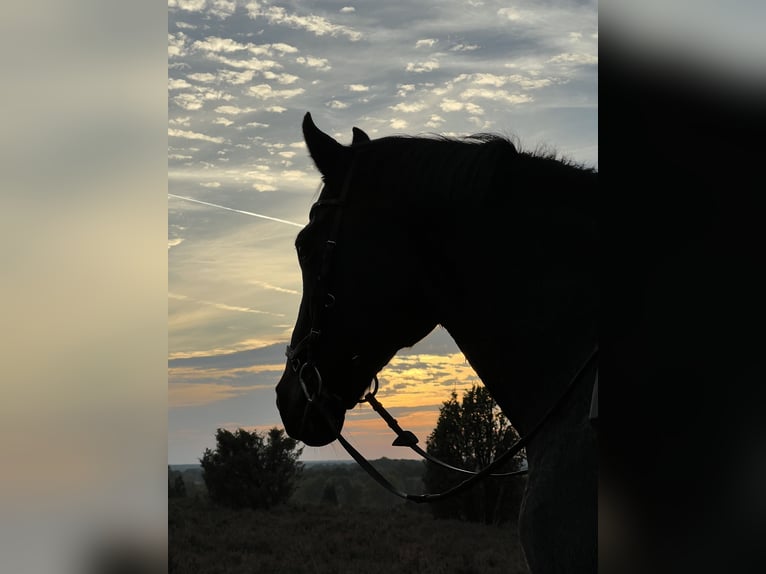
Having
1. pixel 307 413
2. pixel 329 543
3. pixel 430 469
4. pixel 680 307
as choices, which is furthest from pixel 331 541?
pixel 680 307

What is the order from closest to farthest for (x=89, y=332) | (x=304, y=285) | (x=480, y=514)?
(x=89, y=332)
(x=304, y=285)
(x=480, y=514)

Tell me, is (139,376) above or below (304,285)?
below

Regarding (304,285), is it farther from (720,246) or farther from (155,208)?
(720,246)

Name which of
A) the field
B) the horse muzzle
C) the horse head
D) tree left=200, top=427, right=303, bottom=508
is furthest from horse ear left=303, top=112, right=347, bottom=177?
tree left=200, top=427, right=303, bottom=508

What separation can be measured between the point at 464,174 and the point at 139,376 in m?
1.53

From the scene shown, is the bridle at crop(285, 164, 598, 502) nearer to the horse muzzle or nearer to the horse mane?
the horse muzzle

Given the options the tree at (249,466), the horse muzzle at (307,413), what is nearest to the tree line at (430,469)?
the tree at (249,466)

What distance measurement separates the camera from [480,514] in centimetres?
2786

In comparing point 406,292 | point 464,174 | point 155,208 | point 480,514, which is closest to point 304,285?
point 406,292

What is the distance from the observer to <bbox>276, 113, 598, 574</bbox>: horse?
2.23m

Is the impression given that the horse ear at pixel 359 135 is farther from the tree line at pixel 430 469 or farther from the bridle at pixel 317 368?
the tree line at pixel 430 469

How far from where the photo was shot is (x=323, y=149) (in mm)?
3154

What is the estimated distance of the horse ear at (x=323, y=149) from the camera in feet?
10.3

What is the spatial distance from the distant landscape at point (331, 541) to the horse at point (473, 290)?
14.3m
